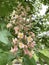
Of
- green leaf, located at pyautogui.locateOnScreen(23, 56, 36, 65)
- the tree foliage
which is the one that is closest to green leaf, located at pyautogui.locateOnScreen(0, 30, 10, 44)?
the tree foliage

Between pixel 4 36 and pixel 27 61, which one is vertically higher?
pixel 4 36

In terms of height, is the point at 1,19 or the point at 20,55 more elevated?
the point at 1,19

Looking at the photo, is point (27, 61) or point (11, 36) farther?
point (11, 36)

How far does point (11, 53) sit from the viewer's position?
1125 millimetres

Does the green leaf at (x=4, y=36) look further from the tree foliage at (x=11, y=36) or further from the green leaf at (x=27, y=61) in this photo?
the green leaf at (x=27, y=61)

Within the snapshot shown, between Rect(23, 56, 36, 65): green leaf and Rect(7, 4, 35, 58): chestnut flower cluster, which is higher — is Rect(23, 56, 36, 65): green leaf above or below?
below

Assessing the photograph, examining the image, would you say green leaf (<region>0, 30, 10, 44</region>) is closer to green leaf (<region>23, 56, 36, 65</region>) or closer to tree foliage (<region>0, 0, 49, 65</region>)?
tree foliage (<region>0, 0, 49, 65</region>)

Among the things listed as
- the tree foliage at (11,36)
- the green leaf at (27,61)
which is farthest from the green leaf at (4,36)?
the green leaf at (27,61)

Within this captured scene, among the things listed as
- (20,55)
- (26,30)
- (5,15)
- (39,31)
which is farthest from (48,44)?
(20,55)

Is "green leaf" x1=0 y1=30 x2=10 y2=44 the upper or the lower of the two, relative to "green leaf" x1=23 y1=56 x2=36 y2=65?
upper

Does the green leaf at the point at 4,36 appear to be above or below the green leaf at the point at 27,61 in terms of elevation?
above

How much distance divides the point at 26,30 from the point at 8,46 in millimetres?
146

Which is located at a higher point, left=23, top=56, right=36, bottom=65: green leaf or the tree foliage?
the tree foliage

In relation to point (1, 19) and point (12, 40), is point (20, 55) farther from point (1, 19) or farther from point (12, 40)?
point (1, 19)
